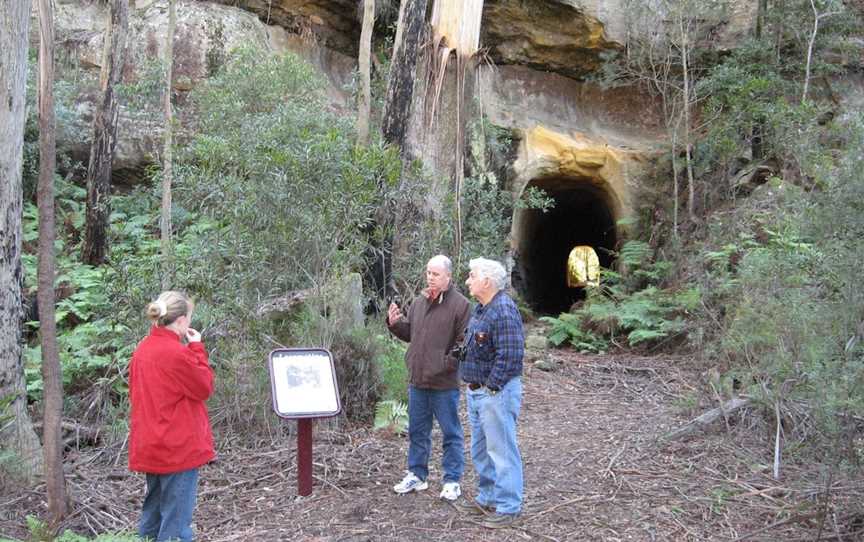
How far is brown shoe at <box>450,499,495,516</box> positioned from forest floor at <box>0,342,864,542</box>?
7 cm

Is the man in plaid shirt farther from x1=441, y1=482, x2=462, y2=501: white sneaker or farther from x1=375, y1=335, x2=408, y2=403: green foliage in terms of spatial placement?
x1=375, y1=335, x2=408, y2=403: green foliage

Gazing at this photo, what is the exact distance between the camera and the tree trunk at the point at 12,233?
5848 millimetres

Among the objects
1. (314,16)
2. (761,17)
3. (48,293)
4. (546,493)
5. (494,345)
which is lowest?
(546,493)

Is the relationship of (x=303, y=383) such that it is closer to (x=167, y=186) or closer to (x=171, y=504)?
(x=171, y=504)

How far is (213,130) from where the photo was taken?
11.8 metres

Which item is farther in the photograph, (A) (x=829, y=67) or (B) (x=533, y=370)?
(A) (x=829, y=67)

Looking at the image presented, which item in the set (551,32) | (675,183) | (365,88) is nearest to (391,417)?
(365,88)

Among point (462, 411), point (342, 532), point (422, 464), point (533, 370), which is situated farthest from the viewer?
point (533, 370)

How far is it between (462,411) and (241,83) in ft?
23.9

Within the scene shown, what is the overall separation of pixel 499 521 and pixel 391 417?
95.1 inches

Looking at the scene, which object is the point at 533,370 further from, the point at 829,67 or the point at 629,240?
the point at 829,67

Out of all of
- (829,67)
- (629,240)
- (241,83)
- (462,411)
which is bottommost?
(462,411)

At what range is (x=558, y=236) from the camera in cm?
2473

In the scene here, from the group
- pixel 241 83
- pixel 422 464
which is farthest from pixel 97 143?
pixel 422 464
